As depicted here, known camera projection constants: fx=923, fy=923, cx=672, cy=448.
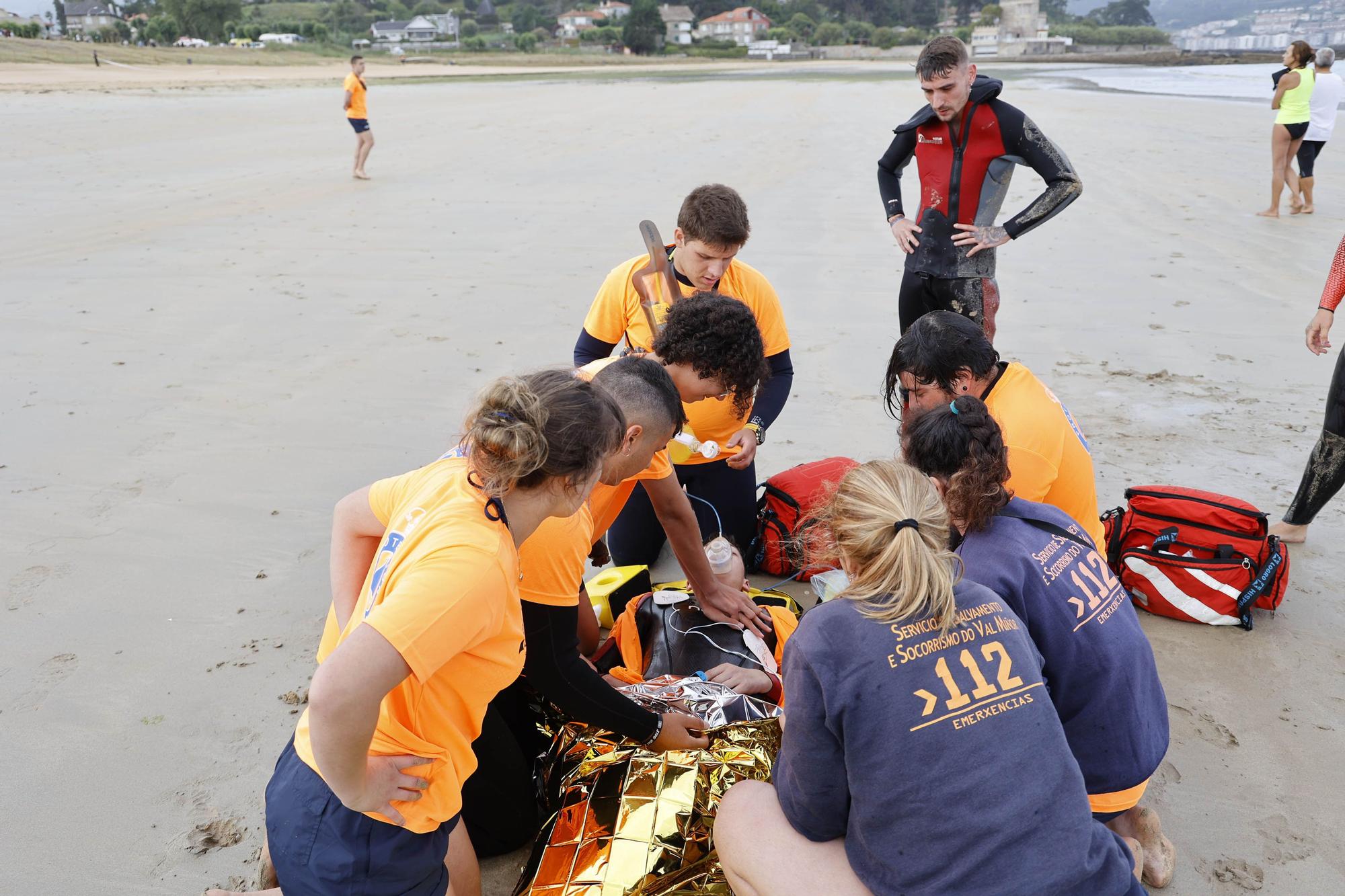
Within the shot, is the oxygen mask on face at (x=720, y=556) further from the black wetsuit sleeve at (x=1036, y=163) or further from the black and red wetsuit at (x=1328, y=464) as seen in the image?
the black and red wetsuit at (x=1328, y=464)

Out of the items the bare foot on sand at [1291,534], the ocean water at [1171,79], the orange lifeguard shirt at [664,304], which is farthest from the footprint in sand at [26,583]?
the ocean water at [1171,79]

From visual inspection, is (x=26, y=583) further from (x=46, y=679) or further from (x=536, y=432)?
(x=536, y=432)

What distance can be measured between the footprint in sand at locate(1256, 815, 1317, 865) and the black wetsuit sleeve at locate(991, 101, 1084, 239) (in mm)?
2736

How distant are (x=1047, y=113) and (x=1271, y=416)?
56.5 feet

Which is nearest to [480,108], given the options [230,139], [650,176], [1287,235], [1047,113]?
[230,139]

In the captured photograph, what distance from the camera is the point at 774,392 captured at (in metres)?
4.03

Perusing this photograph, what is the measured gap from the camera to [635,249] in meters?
8.63

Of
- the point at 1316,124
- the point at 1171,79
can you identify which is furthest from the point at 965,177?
the point at 1171,79

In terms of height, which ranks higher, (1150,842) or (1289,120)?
(1289,120)

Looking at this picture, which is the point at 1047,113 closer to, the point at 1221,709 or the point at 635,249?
the point at 635,249

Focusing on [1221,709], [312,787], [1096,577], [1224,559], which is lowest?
[1221,709]

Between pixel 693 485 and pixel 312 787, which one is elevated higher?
pixel 312 787

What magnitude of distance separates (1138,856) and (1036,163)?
3.15 m

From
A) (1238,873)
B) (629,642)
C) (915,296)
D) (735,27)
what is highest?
(735,27)
